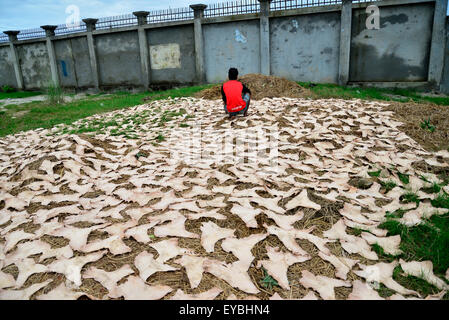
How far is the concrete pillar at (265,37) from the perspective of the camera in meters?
10.3

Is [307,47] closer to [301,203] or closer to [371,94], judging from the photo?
[371,94]

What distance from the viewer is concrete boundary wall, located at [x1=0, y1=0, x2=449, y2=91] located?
902 centimetres

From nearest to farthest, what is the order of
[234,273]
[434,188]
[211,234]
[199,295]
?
1. [199,295]
2. [234,273]
3. [211,234]
4. [434,188]

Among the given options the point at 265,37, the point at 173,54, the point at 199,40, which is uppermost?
the point at 199,40

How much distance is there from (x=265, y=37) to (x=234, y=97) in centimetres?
627

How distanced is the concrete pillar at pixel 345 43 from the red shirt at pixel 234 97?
19.8ft

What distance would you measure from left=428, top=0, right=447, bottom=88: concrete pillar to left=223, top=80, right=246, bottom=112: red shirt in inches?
279

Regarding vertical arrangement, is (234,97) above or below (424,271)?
above

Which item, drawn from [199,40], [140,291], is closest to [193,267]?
[140,291]

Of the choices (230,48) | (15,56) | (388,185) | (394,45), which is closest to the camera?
(388,185)

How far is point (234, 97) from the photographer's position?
5.25m

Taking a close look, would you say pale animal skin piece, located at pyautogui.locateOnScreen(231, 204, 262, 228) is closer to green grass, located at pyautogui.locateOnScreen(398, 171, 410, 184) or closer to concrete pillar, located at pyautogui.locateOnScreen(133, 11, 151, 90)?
green grass, located at pyautogui.locateOnScreen(398, 171, 410, 184)

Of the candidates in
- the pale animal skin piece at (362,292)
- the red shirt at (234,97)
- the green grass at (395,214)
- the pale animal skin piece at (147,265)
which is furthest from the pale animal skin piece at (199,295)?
the red shirt at (234,97)

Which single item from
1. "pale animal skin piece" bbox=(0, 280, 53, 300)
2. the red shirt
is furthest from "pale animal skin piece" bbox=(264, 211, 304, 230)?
the red shirt
